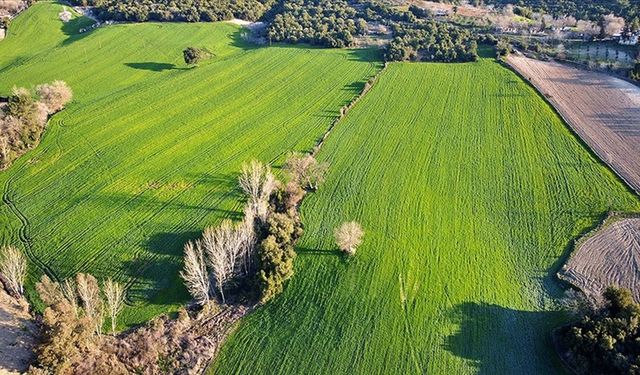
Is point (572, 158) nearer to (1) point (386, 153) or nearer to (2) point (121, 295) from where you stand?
(1) point (386, 153)

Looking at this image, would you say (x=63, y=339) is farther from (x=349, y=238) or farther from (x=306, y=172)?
(x=306, y=172)

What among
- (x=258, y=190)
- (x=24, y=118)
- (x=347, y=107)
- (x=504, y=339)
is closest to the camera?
(x=504, y=339)

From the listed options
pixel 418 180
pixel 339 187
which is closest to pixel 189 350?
pixel 339 187

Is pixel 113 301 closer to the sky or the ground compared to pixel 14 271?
closer to the ground

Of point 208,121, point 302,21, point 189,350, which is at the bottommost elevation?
point 189,350

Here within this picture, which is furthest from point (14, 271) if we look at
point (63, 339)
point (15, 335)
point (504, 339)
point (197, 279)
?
point (504, 339)

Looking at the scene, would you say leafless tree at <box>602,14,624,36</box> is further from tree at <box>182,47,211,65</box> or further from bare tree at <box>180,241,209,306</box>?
bare tree at <box>180,241,209,306</box>
